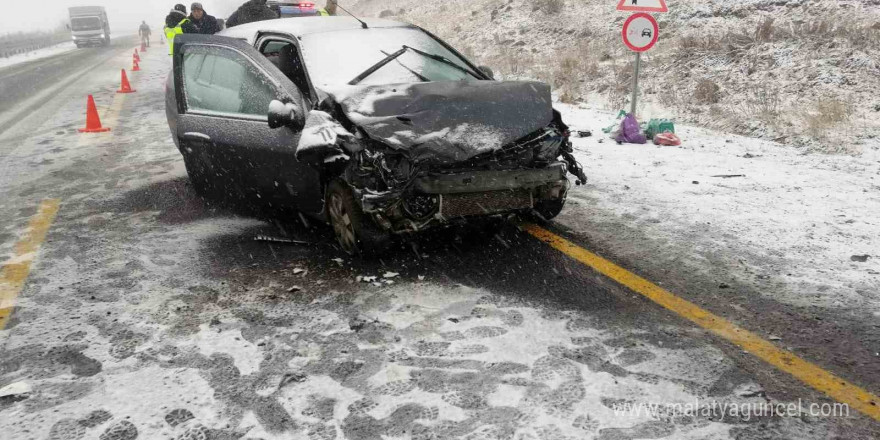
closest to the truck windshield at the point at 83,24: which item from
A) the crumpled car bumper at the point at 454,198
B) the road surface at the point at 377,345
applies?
the road surface at the point at 377,345

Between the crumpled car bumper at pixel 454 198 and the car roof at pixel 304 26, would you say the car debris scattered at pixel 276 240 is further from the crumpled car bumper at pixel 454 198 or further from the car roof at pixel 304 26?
the car roof at pixel 304 26

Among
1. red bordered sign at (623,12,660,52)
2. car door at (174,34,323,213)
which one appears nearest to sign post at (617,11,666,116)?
red bordered sign at (623,12,660,52)

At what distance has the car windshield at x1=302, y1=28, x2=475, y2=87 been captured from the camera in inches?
186

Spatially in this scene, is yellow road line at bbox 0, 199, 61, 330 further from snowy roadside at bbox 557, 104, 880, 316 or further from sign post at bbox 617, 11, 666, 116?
sign post at bbox 617, 11, 666, 116

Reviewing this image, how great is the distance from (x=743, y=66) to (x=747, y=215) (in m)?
6.85

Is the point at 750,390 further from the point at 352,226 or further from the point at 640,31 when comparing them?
the point at 640,31

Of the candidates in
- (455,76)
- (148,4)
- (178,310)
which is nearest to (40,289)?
(178,310)

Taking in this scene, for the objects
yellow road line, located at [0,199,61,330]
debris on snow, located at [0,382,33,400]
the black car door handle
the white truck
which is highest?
the white truck

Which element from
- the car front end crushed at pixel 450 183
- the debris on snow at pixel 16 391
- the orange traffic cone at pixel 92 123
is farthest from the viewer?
the orange traffic cone at pixel 92 123

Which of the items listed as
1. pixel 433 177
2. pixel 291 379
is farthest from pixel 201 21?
pixel 291 379

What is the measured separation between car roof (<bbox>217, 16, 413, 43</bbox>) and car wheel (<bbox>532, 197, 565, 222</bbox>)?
205 centimetres

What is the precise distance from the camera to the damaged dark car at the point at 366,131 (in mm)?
4039

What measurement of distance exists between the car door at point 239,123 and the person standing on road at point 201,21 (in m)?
7.06

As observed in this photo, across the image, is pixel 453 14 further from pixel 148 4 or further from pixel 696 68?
pixel 148 4
